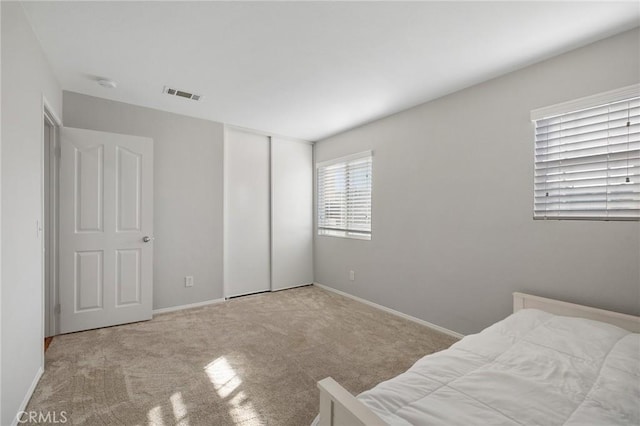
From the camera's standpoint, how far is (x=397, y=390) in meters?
1.11

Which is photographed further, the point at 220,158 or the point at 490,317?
the point at 220,158

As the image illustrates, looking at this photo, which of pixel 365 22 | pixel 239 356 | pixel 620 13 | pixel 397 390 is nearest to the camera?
pixel 397 390

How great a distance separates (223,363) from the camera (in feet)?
7.61

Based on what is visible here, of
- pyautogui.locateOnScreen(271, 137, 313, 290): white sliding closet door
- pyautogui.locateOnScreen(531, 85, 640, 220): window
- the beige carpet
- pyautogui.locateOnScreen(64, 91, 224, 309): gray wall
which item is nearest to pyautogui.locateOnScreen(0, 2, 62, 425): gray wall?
the beige carpet

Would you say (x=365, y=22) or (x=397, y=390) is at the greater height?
(x=365, y=22)

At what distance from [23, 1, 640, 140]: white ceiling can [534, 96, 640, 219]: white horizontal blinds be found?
535mm

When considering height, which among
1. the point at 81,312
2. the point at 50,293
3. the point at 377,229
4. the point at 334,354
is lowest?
the point at 334,354

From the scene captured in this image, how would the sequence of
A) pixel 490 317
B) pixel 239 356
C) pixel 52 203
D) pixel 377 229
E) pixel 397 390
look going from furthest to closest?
pixel 377 229
pixel 52 203
pixel 490 317
pixel 239 356
pixel 397 390

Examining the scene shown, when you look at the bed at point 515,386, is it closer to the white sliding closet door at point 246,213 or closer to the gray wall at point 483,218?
the gray wall at point 483,218

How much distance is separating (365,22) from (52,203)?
10.5 ft

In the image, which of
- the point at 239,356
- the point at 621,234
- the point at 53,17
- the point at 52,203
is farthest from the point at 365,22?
the point at 52,203

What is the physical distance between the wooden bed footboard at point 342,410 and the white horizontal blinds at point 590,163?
2193mm

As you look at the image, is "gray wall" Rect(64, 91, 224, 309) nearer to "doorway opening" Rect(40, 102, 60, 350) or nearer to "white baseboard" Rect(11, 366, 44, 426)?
"doorway opening" Rect(40, 102, 60, 350)

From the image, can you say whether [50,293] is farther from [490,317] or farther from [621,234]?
[621,234]
